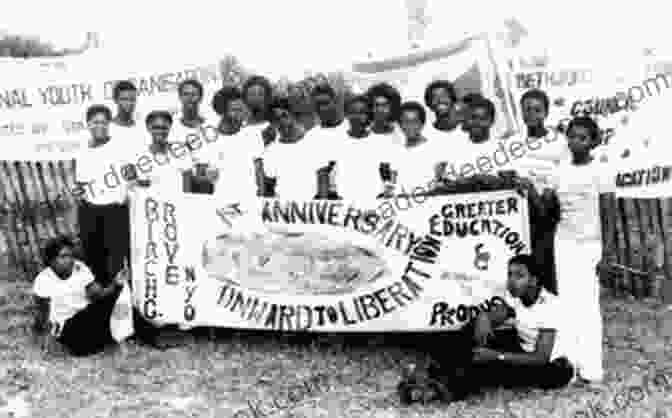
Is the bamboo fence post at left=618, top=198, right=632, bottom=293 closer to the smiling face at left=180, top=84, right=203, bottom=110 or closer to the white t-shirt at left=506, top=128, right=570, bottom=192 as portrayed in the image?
the white t-shirt at left=506, top=128, right=570, bottom=192

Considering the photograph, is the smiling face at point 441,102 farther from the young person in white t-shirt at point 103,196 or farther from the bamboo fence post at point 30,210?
the bamboo fence post at point 30,210

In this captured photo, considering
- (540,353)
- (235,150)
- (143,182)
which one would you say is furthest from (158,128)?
(540,353)

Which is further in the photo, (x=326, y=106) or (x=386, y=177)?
(x=326, y=106)

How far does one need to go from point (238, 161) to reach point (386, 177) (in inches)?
44.2

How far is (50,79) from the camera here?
702 cm

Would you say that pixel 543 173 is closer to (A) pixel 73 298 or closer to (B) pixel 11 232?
(A) pixel 73 298

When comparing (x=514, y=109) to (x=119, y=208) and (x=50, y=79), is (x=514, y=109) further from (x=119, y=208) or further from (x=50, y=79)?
(x=50, y=79)

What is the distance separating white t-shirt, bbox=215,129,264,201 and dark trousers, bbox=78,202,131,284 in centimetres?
75

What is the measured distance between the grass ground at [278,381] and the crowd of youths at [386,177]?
199 millimetres

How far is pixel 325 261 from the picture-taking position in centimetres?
501

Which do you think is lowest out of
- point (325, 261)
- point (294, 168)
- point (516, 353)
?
point (516, 353)

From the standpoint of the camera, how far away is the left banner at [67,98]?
6887 mm

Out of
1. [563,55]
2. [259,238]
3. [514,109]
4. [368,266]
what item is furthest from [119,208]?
[563,55]

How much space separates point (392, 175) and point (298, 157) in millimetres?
726
